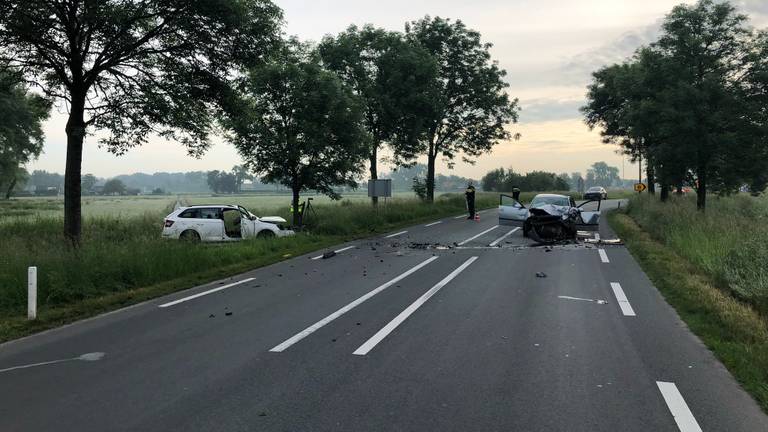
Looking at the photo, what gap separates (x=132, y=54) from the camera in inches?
501

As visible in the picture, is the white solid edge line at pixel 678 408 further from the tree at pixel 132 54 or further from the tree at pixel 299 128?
the tree at pixel 299 128

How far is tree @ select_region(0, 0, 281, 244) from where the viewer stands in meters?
11.4

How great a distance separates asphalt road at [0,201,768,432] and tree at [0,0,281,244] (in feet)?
20.5

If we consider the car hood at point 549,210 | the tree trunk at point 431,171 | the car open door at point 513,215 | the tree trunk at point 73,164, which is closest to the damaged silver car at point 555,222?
the car hood at point 549,210

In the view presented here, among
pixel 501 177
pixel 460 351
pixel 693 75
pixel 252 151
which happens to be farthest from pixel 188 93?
pixel 501 177

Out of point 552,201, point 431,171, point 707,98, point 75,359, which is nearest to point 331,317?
point 75,359

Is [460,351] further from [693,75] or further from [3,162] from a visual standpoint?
[3,162]

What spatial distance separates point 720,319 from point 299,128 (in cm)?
1609

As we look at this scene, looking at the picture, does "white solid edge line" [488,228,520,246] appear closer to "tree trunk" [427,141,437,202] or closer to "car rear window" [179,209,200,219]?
"car rear window" [179,209,200,219]

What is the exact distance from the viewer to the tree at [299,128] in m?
19.8

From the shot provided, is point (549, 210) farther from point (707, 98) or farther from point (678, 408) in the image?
point (678, 408)

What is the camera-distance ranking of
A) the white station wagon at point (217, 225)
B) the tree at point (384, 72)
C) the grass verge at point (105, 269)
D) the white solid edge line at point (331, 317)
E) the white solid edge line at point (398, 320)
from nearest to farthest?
the white solid edge line at point (398, 320) → the white solid edge line at point (331, 317) → the grass verge at point (105, 269) → the white station wagon at point (217, 225) → the tree at point (384, 72)

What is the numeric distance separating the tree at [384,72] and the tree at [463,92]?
7076 mm

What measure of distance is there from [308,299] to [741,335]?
6.22 m
